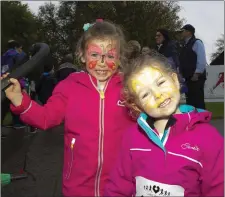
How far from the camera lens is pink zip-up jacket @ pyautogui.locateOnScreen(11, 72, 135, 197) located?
2.52 meters

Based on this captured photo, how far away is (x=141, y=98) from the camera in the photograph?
216 cm

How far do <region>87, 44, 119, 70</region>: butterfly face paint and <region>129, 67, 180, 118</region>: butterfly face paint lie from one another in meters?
0.51

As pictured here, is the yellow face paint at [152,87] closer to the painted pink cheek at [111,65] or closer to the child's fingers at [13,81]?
the painted pink cheek at [111,65]

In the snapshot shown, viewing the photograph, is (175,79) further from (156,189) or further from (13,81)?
(13,81)

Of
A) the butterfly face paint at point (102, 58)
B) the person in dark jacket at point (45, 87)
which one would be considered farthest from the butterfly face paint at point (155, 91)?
the person in dark jacket at point (45, 87)

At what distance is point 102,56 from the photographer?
2707 mm

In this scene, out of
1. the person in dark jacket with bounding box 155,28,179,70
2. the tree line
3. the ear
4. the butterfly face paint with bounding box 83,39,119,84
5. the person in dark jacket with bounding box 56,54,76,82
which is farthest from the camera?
the tree line

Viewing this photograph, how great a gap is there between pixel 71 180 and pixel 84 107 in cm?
41

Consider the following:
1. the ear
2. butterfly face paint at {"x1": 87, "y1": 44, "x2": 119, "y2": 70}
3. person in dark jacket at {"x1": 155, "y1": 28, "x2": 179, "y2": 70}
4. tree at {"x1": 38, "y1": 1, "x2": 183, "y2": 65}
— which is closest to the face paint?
the ear

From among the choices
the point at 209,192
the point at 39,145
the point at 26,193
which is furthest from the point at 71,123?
the point at 39,145

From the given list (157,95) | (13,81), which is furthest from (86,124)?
(157,95)

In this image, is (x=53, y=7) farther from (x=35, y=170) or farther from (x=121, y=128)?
(x=121, y=128)

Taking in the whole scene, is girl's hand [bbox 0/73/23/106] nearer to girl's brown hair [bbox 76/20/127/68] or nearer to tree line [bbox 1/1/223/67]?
girl's brown hair [bbox 76/20/127/68]

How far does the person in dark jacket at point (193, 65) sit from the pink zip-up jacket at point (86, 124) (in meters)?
4.27
